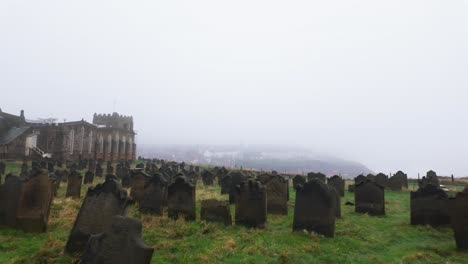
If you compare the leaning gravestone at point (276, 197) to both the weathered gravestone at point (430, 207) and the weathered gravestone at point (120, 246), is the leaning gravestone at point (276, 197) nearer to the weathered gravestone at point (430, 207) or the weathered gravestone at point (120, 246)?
the weathered gravestone at point (430, 207)

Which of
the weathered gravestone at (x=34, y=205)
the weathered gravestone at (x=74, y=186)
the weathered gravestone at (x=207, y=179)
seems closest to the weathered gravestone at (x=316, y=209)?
the weathered gravestone at (x=34, y=205)

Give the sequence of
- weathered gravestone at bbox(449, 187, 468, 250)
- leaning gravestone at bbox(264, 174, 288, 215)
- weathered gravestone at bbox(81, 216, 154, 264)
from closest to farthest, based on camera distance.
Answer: weathered gravestone at bbox(81, 216, 154, 264) < weathered gravestone at bbox(449, 187, 468, 250) < leaning gravestone at bbox(264, 174, 288, 215)

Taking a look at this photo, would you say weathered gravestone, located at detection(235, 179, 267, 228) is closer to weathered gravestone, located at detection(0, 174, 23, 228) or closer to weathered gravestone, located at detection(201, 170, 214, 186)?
weathered gravestone, located at detection(0, 174, 23, 228)

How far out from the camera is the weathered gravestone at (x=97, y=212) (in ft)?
23.7

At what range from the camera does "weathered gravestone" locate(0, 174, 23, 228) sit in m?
9.14

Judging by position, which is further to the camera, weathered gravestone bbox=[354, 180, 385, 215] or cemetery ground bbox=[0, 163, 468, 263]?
weathered gravestone bbox=[354, 180, 385, 215]

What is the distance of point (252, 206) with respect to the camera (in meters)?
10.6

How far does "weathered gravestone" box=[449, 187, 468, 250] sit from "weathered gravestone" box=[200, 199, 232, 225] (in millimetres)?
5781

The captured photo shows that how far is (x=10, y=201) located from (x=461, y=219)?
11192mm

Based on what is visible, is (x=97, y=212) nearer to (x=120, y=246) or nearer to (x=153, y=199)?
(x=120, y=246)

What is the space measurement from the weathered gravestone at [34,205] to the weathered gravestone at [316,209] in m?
6.51

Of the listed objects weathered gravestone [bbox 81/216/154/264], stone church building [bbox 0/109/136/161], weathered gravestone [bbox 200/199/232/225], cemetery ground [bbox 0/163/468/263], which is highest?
stone church building [bbox 0/109/136/161]

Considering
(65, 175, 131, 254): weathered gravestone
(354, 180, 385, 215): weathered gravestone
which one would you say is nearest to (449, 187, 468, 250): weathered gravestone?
(354, 180, 385, 215): weathered gravestone

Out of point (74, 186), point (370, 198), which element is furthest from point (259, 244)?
point (74, 186)
